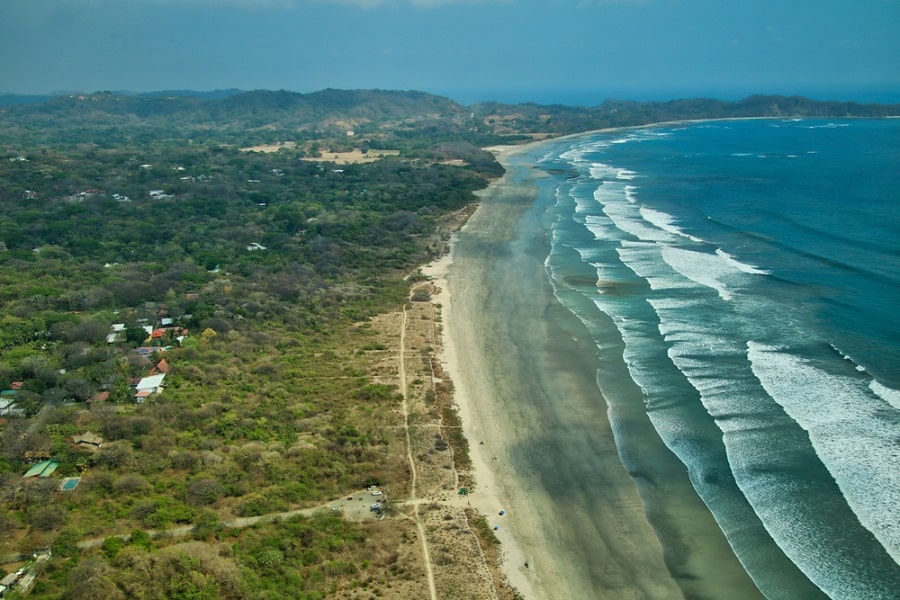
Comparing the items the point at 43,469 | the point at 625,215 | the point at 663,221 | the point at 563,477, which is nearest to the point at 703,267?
the point at 663,221

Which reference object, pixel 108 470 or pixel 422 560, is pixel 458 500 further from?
pixel 108 470

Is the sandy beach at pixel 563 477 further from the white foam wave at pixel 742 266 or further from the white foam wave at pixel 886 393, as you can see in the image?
the white foam wave at pixel 742 266

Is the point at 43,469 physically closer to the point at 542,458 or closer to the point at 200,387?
the point at 200,387

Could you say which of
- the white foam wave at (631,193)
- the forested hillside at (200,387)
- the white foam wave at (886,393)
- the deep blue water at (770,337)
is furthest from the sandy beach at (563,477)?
the white foam wave at (631,193)

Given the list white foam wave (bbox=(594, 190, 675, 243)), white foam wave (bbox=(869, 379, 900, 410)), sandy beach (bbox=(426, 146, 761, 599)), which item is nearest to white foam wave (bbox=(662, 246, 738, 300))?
white foam wave (bbox=(594, 190, 675, 243))

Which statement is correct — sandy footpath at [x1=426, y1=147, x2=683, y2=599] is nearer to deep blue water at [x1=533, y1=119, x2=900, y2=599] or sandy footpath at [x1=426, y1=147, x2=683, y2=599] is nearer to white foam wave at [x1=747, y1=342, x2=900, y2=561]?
deep blue water at [x1=533, y1=119, x2=900, y2=599]
